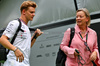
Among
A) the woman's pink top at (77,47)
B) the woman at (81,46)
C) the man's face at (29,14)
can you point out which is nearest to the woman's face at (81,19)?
the woman at (81,46)

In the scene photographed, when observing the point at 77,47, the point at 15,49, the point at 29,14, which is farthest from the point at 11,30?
the point at 77,47

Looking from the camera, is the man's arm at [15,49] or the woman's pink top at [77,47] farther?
the woman's pink top at [77,47]

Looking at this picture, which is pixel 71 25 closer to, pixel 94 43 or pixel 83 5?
pixel 83 5

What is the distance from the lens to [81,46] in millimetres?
4117

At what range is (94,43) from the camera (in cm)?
427

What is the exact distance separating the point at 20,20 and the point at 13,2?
4901 mm

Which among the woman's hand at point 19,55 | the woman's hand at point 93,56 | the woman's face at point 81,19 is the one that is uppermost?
the woman's face at point 81,19

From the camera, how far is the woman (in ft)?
13.4

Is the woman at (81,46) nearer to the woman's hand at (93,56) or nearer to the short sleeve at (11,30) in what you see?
the woman's hand at (93,56)

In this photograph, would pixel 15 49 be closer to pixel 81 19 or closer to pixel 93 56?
pixel 93 56

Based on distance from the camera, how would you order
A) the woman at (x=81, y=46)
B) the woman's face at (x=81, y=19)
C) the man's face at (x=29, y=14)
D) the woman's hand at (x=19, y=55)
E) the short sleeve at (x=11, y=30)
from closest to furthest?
the woman's hand at (x=19, y=55), the short sleeve at (x=11, y=30), the man's face at (x=29, y=14), the woman at (x=81, y=46), the woman's face at (x=81, y=19)

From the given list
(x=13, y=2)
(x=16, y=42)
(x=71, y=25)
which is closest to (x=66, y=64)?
(x=16, y=42)

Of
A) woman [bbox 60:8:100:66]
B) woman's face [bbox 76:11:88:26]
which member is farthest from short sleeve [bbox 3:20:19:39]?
woman's face [bbox 76:11:88:26]

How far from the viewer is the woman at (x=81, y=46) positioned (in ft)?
13.4
